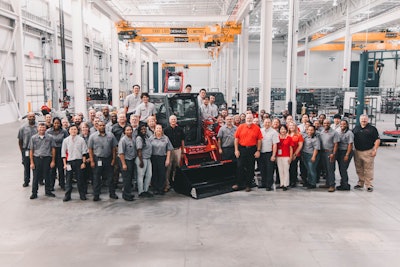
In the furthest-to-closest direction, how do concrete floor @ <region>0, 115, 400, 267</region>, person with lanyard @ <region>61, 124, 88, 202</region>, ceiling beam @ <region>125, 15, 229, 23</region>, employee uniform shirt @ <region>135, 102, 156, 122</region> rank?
ceiling beam @ <region>125, 15, 229, 23</region>
employee uniform shirt @ <region>135, 102, 156, 122</region>
person with lanyard @ <region>61, 124, 88, 202</region>
concrete floor @ <region>0, 115, 400, 267</region>

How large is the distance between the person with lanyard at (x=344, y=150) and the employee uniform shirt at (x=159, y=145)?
4063mm

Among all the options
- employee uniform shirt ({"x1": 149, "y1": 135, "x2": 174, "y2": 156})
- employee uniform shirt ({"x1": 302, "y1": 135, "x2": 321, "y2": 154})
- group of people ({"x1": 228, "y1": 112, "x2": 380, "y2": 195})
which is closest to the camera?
employee uniform shirt ({"x1": 149, "y1": 135, "x2": 174, "y2": 156})

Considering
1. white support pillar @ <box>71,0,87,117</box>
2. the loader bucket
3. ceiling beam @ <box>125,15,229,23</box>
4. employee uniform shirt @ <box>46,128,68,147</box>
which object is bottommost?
the loader bucket

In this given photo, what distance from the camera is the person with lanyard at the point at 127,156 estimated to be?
7441 mm

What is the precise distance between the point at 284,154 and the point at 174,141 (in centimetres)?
263

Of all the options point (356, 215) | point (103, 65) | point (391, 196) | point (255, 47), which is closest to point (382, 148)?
point (391, 196)

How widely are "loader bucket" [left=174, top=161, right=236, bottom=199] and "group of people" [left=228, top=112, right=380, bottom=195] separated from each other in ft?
1.33

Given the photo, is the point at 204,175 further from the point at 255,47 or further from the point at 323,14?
the point at 255,47

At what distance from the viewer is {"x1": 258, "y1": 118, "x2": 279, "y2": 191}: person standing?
8219 mm

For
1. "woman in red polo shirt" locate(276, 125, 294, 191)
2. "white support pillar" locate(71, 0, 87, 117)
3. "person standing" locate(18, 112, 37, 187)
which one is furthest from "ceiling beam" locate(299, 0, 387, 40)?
"person standing" locate(18, 112, 37, 187)

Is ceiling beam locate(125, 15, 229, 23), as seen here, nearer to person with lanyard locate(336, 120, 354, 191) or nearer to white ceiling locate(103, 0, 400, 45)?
white ceiling locate(103, 0, 400, 45)

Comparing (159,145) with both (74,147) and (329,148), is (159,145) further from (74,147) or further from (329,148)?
(329,148)

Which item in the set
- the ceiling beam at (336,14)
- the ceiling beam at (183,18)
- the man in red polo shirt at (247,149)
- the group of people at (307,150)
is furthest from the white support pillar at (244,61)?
the man in red polo shirt at (247,149)

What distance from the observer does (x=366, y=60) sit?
14.2 metres
